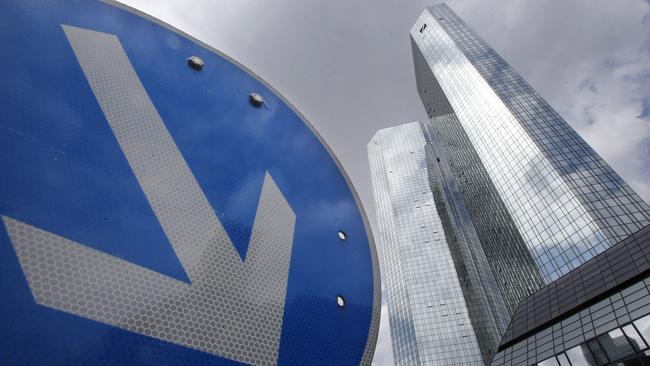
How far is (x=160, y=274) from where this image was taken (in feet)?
7.34

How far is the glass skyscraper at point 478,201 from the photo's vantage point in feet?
142

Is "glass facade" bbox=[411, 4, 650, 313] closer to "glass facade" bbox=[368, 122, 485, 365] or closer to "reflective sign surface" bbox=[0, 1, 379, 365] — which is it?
"glass facade" bbox=[368, 122, 485, 365]

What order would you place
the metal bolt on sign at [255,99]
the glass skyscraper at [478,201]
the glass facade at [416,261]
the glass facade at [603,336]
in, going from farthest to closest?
the glass facade at [416,261] < the glass skyscraper at [478,201] < the glass facade at [603,336] < the metal bolt on sign at [255,99]

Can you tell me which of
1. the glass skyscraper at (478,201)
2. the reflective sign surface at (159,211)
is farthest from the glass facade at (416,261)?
the reflective sign surface at (159,211)

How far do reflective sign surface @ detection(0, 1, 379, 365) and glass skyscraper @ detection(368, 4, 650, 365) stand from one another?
148 ft

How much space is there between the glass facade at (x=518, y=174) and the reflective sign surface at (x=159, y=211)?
149 ft

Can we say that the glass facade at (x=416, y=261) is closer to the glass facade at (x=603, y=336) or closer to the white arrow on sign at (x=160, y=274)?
the glass facade at (x=603, y=336)

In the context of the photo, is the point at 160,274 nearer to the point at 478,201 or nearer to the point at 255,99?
the point at 255,99

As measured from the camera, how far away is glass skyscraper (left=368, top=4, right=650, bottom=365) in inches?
1706

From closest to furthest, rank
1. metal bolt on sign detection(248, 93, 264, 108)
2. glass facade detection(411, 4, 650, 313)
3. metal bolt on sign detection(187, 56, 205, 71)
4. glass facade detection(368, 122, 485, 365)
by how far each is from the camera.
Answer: metal bolt on sign detection(187, 56, 205, 71)
metal bolt on sign detection(248, 93, 264, 108)
glass facade detection(411, 4, 650, 313)
glass facade detection(368, 122, 485, 365)

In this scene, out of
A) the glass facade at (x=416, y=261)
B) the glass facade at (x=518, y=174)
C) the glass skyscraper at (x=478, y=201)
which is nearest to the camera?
the glass facade at (x=518, y=174)

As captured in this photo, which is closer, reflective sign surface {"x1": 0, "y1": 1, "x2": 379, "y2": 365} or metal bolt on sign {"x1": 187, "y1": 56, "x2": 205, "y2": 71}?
reflective sign surface {"x1": 0, "y1": 1, "x2": 379, "y2": 365}

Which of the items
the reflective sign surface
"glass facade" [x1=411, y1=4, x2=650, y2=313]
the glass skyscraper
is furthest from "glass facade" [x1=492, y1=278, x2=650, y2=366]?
the reflective sign surface

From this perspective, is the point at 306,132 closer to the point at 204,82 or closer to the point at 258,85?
the point at 258,85
